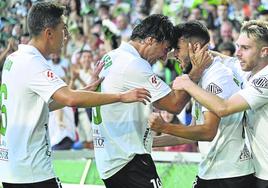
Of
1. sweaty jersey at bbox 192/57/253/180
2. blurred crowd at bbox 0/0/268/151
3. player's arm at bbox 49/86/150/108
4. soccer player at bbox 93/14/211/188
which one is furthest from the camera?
blurred crowd at bbox 0/0/268/151

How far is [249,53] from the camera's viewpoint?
591 centimetres

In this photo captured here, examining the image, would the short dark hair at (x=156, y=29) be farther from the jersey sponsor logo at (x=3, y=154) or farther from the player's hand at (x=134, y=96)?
the jersey sponsor logo at (x=3, y=154)

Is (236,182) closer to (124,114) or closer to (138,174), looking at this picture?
(138,174)

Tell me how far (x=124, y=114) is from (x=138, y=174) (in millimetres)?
498

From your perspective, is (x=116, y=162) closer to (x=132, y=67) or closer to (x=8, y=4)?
(x=132, y=67)

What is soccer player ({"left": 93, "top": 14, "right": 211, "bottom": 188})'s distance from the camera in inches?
234

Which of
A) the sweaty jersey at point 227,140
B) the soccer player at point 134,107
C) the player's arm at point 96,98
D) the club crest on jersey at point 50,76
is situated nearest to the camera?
the player's arm at point 96,98

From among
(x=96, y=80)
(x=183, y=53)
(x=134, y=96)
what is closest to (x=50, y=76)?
(x=134, y=96)

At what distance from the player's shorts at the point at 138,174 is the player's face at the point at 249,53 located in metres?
1.10

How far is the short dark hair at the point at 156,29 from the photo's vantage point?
6129 millimetres

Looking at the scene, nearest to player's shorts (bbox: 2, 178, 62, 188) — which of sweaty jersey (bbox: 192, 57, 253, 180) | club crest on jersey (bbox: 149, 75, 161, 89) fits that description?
club crest on jersey (bbox: 149, 75, 161, 89)

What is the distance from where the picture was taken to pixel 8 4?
1567 centimetres

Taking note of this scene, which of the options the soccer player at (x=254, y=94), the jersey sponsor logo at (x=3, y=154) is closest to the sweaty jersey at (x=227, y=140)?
the soccer player at (x=254, y=94)

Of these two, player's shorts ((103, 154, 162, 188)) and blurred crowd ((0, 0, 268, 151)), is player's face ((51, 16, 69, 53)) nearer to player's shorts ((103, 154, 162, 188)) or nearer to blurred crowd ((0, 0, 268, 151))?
player's shorts ((103, 154, 162, 188))
